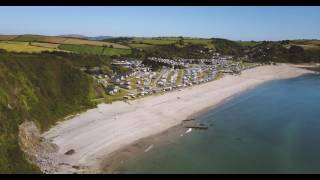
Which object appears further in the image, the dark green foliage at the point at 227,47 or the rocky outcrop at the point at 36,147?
the dark green foliage at the point at 227,47

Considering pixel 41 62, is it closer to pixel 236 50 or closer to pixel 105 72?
pixel 105 72

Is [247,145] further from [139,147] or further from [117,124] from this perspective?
[117,124]

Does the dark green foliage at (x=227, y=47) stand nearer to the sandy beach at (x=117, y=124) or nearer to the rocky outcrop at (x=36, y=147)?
the sandy beach at (x=117, y=124)

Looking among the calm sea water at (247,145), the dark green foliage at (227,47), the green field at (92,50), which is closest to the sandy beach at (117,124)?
the calm sea water at (247,145)

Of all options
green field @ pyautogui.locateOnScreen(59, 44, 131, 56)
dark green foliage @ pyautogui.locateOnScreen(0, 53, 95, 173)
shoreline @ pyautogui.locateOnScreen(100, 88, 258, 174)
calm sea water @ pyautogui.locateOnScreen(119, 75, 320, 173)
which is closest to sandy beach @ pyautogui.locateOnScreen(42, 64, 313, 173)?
shoreline @ pyautogui.locateOnScreen(100, 88, 258, 174)

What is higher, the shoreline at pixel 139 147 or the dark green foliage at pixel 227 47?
the dark green foliage at pixel 227 47

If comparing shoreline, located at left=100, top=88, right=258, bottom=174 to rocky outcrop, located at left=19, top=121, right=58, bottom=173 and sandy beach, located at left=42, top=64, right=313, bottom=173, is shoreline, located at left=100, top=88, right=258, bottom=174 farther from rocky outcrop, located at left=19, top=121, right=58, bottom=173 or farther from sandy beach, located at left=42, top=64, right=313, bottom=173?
rocky outcrop, located at left=19, top=121, right=58, bottom=173
